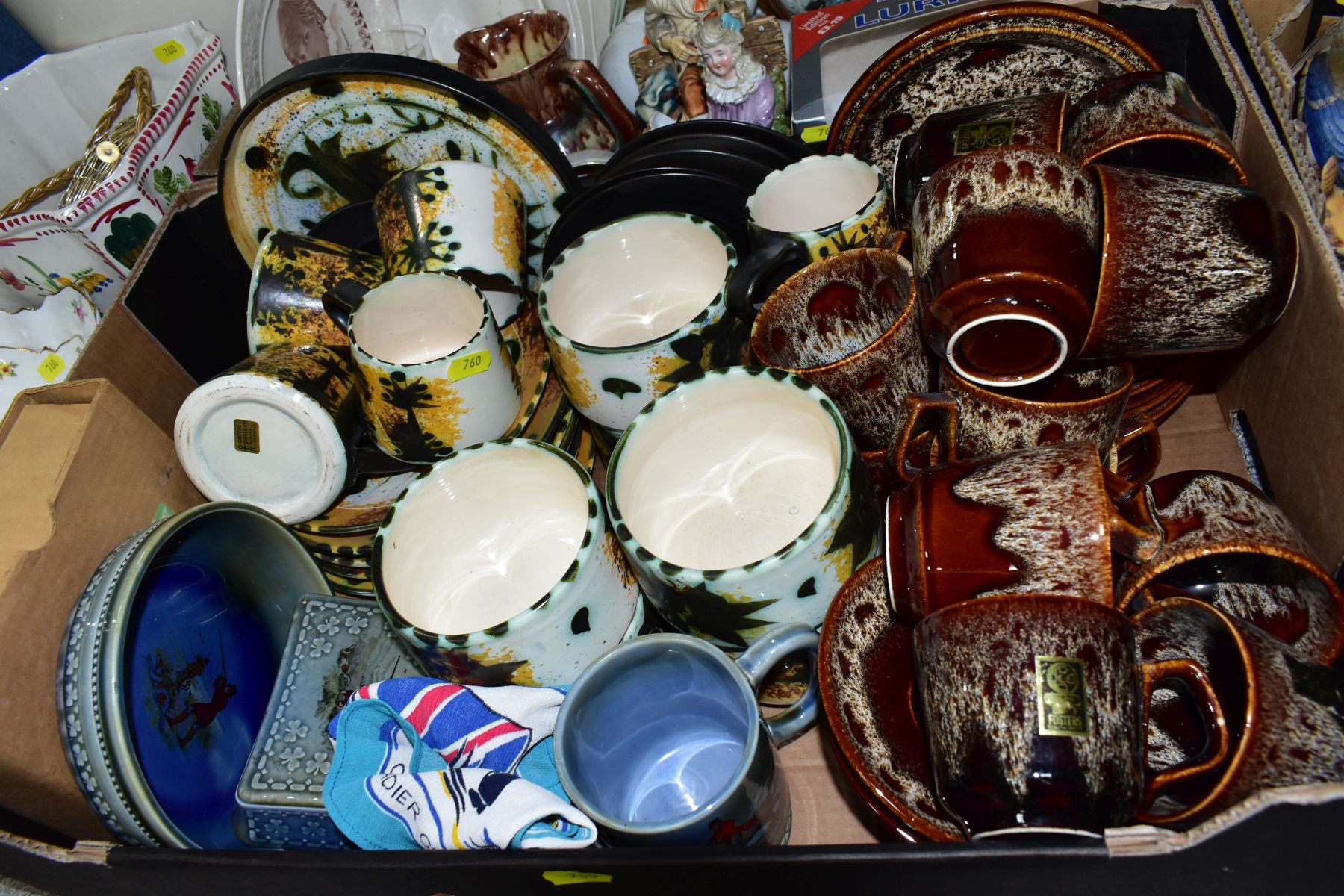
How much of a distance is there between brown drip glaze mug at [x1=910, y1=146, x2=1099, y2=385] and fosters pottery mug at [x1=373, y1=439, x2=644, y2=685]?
303mm

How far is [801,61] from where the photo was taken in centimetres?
110

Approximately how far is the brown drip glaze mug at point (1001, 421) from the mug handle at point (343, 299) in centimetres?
54

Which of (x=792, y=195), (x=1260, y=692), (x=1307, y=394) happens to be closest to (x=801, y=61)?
(x=792, y=195)

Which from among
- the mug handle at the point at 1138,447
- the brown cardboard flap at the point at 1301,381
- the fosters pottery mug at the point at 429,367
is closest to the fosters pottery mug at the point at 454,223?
the fosters pottery mug at the point at 429,367

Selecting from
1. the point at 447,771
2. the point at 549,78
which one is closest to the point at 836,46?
the point at 549,78

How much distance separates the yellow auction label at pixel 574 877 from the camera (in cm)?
53

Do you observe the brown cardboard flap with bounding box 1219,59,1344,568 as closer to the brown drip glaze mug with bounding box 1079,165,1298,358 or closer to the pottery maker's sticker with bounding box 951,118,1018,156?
the brown drip glaze mug with bounding box 1079,165,1298,358

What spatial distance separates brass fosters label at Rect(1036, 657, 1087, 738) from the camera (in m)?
0.52

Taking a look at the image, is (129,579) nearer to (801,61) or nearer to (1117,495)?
(1117,495)

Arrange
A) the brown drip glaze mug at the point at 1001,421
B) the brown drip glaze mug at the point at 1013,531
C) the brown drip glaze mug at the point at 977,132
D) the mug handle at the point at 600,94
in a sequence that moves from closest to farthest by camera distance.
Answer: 1. the brown drip glaze mug at the point at 1013,531
2. the brown drip glaze mug at the point at 1001,421
3. the brown drip glaze mug at the point at 977,132
4. the mug handle at the point at 600,94

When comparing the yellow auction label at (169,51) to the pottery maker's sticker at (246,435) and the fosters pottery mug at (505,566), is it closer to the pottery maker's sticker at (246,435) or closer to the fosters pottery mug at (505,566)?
the pottery maker's sticker at (246,435)

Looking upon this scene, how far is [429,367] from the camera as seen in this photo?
80cm

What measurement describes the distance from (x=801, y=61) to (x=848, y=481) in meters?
0.67

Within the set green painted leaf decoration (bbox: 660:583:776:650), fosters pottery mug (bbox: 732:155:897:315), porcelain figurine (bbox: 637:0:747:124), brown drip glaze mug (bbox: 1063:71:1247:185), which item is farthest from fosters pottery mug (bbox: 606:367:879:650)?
porcelain figurine (bbox: 637:0:747:124)
